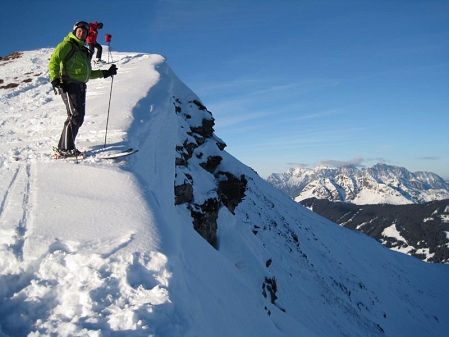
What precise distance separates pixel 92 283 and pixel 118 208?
64.1 inches

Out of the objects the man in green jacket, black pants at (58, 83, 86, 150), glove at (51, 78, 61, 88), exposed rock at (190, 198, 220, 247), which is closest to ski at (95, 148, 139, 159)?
the man in green jacket

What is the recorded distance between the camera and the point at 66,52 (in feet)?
20.3

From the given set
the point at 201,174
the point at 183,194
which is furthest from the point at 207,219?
the point at 201,174

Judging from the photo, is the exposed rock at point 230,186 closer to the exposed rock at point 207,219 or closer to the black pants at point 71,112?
the exposed rock at point 207,219

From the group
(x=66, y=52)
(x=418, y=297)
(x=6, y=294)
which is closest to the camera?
(x=6, y=294)

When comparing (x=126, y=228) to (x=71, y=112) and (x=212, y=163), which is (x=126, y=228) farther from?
(x=212, y=163)

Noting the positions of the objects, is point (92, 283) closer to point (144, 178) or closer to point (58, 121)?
point (144, 178)

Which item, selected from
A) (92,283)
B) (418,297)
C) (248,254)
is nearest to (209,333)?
(92,283)

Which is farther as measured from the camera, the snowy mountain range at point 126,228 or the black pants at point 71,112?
the black pants at point 71,112

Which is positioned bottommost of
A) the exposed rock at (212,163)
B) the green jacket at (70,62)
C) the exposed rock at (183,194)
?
the exposed rock at (183,194)

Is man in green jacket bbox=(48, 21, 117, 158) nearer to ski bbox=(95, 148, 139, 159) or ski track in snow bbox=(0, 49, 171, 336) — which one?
ski bbox=(95, 148, 139, 159)

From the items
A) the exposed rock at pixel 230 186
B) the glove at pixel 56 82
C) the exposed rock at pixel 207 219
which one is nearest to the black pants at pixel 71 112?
the glove at pixel 56 82

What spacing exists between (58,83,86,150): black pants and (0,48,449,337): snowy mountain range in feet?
1.64

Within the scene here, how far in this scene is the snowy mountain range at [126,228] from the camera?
305 cm
